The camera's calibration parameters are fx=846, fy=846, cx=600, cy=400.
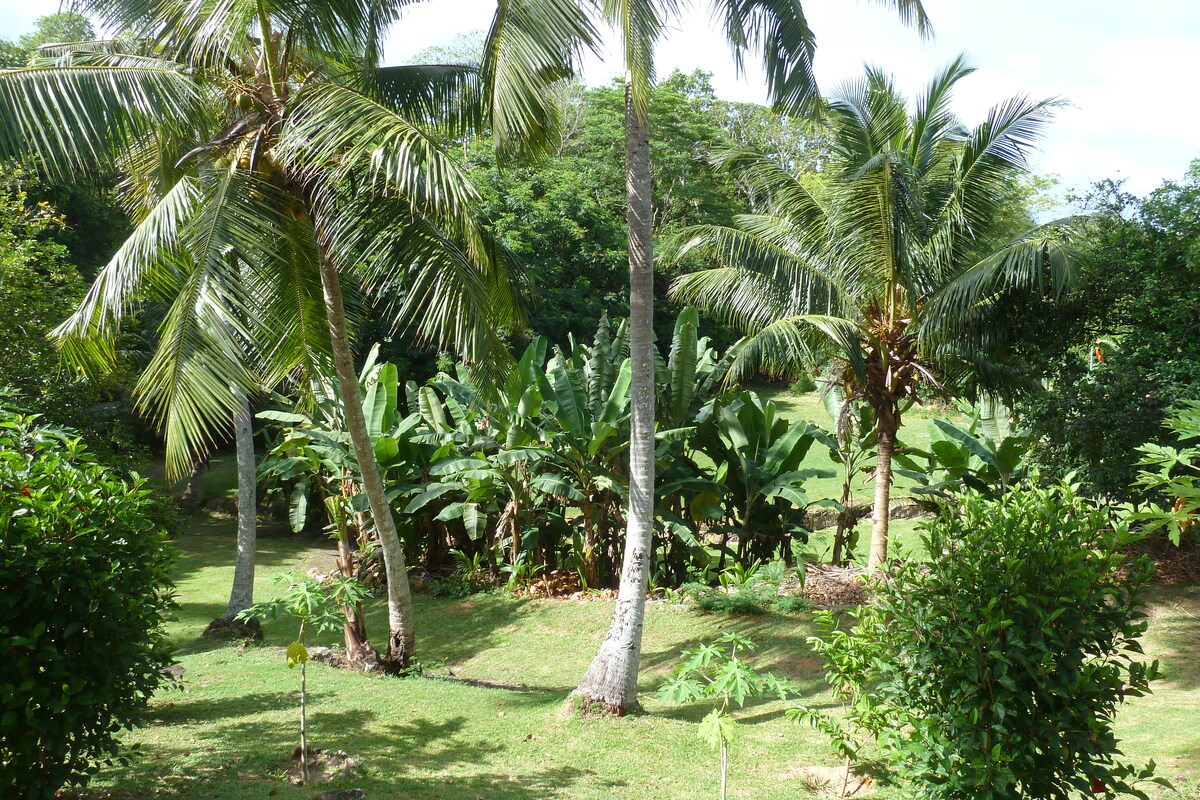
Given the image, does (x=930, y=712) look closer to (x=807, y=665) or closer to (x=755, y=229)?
(x=807, y=665)

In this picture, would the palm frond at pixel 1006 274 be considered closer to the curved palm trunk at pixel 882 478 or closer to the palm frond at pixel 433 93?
the curved palm trunk at pixel 882 478

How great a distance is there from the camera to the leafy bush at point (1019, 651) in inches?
158

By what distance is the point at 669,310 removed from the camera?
29.1 metres

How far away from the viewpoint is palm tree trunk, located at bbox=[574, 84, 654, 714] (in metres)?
6.78

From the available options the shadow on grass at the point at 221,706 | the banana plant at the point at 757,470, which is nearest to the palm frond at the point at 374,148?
the shadow on grass at the point at 221,706

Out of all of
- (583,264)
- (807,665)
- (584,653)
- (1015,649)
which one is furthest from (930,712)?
(583,264)

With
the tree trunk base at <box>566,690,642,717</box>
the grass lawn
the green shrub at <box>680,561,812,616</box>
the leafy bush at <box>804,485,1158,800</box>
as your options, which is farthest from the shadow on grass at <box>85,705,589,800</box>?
the green shrub at <box>680,561,812,616</box>

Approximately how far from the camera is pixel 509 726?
683cm

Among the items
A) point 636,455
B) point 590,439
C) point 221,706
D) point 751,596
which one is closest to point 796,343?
point 590,439

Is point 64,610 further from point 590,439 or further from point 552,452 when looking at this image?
point 552,452

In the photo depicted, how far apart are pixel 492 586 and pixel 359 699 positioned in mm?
5403

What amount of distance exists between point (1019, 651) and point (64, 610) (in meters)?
4.58

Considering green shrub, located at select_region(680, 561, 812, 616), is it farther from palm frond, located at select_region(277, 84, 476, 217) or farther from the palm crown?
palm frond, located at select_region(277, 84, 476, 217)

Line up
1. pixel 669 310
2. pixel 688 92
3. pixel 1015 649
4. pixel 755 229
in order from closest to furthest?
pixel 1015 649
pixel 755 229
pixel 669 310
pixel 688 92
